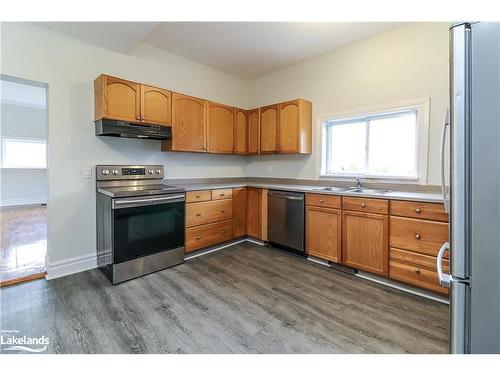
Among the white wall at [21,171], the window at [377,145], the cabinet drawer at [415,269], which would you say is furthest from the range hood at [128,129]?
the white wall at [21,171]

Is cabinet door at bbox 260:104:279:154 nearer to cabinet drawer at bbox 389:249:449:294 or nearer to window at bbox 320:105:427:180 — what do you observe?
window at bbox 320:105:427:180

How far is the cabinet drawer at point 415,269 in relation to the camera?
2213 millimetres

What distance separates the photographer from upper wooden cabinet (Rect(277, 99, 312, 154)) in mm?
3533

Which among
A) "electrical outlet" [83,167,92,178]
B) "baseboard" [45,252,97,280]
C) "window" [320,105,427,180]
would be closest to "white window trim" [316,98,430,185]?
"window" [320,105,427,180]

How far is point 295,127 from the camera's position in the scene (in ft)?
11.6

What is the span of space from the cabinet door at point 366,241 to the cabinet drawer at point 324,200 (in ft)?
0.48

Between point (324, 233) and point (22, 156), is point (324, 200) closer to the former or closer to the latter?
point (324, 233)

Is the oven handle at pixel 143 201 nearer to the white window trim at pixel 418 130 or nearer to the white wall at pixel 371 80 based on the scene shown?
the white wall at pixel 371 80

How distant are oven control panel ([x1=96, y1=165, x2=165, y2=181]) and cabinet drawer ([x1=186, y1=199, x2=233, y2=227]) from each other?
666mm

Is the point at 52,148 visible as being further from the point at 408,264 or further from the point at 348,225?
the point at 408,264

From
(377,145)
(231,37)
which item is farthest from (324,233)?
(231,37)

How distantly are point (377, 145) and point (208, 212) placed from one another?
2.41 meters

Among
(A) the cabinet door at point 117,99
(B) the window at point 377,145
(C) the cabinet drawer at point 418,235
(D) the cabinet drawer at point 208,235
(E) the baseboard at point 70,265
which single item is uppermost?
(A) the cabinet door at point 117,99
